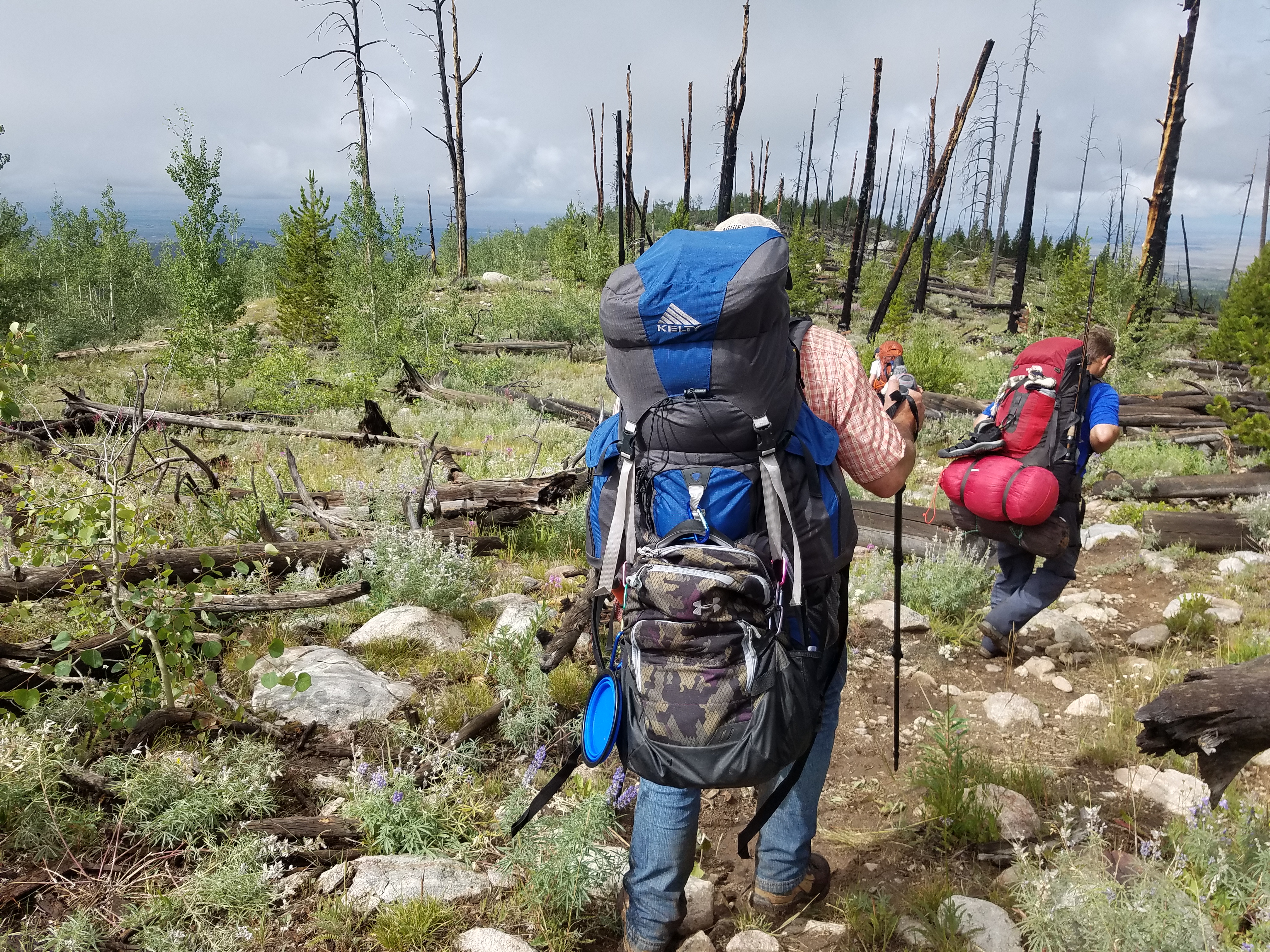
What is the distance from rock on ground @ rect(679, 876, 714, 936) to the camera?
2498 millimetres

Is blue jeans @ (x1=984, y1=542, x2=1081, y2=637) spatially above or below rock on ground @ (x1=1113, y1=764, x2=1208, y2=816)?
above

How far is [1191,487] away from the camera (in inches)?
320

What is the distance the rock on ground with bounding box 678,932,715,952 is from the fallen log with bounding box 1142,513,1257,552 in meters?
6.52

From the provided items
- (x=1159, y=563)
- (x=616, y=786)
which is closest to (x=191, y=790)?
A: (x=616, y=786)

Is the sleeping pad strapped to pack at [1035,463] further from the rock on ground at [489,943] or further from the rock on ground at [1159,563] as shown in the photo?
the rock on ground at [489,943]

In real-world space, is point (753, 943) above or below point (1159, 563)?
above

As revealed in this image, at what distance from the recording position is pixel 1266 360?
6.35m

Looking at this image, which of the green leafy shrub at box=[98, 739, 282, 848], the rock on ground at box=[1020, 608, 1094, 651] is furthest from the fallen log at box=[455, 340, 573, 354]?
the green leafy shrub at box=[98, 739, 282, 848]

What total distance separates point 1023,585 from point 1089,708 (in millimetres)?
779

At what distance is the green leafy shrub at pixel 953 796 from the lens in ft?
9.55

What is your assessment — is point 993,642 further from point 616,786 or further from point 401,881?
point 401,881

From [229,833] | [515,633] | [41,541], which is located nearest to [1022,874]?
[515,633]

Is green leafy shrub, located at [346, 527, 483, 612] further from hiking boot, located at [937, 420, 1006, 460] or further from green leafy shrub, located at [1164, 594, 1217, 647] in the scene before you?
green leafy shrub, located at [1164, 594, 1217, 647]

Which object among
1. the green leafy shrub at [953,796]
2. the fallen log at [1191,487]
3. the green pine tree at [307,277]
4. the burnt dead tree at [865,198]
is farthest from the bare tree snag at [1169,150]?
the green pine tree at [307,277]
